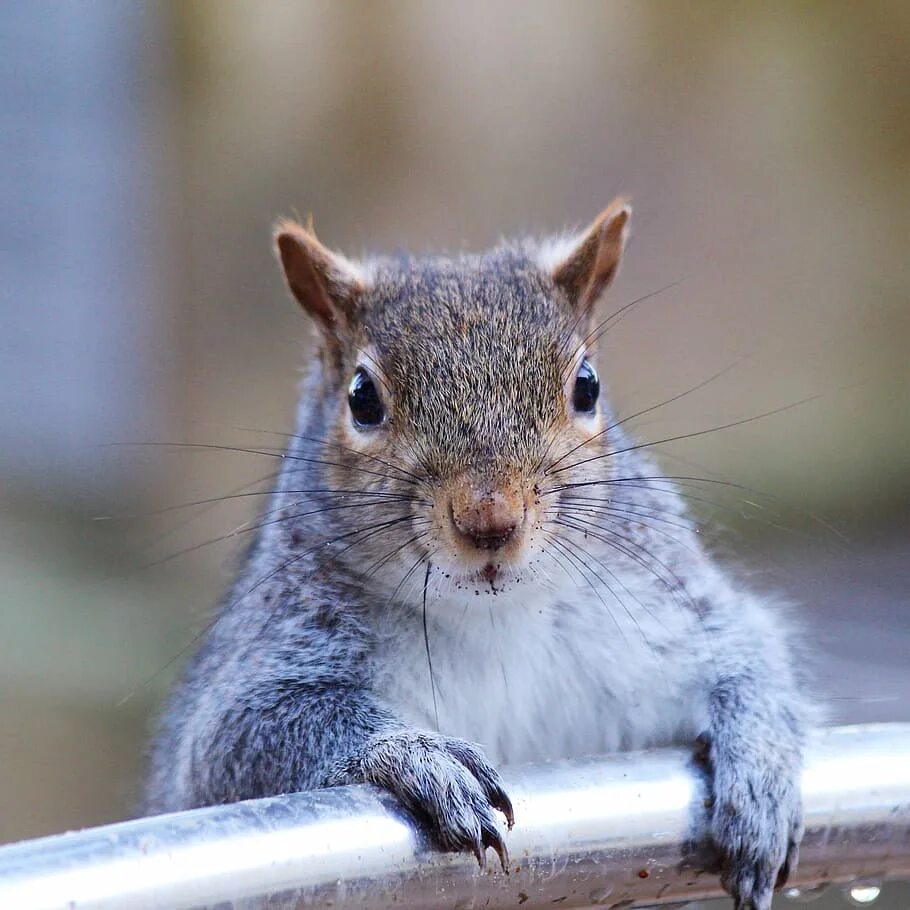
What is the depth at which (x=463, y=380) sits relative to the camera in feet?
3.04

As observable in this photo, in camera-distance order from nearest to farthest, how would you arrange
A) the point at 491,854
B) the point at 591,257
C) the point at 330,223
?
the point at 491,854
the point at 591,257
the point at 330,223

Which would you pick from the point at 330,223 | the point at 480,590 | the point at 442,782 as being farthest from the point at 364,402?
the point at 330,223

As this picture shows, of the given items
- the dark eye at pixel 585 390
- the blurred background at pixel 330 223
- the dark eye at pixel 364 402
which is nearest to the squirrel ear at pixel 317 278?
the dark eye at pixel 364 402

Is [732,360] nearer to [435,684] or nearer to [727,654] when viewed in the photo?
[727,654]

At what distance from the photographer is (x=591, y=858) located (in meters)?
0.70

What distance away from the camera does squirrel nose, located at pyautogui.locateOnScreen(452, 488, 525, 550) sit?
0.81 m

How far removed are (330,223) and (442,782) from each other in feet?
6.07

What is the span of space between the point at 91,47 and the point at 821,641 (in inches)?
69.4

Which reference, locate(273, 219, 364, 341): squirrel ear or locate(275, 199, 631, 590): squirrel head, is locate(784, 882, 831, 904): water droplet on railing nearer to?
locate(275, 199, 631, 590): squirrel head

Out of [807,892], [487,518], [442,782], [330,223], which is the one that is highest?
[330,223]

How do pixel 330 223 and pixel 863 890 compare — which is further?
pixel 330 223

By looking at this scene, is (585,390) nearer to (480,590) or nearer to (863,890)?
(480,590)

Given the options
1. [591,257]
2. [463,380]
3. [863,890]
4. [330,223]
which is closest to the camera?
[863,890]

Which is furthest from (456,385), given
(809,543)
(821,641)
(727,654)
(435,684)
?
(809,543)
